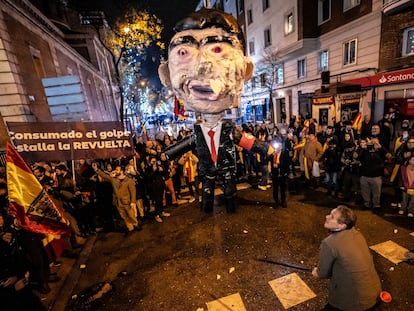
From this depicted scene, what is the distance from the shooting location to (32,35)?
9.93 metres

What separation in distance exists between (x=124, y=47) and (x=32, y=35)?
441 cm

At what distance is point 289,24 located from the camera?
17.7 metres

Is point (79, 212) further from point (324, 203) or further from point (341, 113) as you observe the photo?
point (341, 113)

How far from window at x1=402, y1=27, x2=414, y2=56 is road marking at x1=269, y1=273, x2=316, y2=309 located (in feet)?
40.2

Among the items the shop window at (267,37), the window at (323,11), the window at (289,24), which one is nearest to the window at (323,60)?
the window at (323,11)

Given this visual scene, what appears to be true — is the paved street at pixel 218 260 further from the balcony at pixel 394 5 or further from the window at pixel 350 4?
the window at pixel 350 4

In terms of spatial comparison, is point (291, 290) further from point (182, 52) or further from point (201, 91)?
point (182, 52)

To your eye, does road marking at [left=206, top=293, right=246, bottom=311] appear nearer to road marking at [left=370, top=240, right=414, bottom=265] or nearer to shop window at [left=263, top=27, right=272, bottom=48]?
road marking at [left=370, top=240, right=414, bottom=265]

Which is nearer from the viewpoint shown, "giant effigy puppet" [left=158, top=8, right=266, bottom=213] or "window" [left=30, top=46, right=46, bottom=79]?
"giant effigy puppet" [left=158, top=8, right=266, bottom=213]

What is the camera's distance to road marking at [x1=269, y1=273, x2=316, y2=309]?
3.26m

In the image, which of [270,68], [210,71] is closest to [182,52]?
[210,71]

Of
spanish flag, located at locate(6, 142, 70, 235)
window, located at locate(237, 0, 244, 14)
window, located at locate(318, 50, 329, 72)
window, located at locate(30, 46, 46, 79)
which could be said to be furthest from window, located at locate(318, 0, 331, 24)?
spanish flag, located at locate(6, 142, 70, 235)

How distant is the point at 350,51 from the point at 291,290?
48.0 ft

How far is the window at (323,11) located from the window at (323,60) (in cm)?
203
